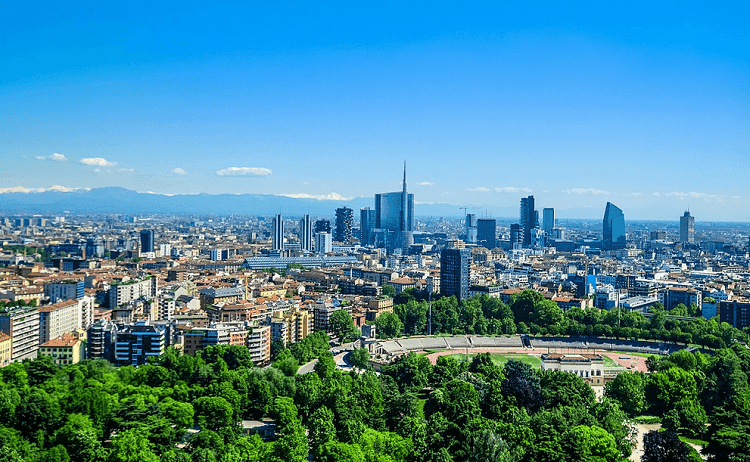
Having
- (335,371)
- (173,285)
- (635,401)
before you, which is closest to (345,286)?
(173,285)

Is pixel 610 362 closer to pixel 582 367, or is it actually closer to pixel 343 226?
pixel 582 367

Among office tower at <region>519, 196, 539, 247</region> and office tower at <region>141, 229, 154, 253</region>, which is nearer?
office tower at <region>141, 229, 154, 253</region>

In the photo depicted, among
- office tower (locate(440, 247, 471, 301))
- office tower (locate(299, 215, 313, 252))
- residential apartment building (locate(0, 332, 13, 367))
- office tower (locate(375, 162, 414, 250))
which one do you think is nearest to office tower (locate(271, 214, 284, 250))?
office tower (locate(299, 215, 313, 252))

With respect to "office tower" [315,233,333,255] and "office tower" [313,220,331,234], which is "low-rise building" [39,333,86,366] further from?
"office tower" [313,220,331,234]

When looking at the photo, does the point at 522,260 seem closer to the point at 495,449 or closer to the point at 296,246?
the point at 296,246

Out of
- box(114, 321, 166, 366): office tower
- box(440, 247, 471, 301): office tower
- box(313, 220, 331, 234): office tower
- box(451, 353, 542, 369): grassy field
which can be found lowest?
box(451, 353, 542, 369): grassy field
